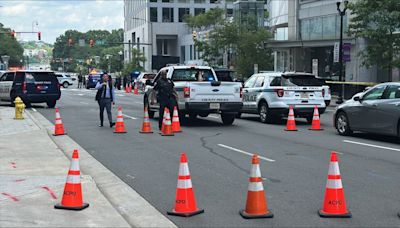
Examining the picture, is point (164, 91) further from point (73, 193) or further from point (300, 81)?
point (73, 193)

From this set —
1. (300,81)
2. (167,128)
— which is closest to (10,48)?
(300,81)

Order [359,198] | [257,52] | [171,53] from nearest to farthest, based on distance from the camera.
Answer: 1. [359,198]
2. [257,52]
3. [171,53]

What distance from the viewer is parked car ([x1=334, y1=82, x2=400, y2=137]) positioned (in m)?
13.8

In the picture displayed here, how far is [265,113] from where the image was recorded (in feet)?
64.8

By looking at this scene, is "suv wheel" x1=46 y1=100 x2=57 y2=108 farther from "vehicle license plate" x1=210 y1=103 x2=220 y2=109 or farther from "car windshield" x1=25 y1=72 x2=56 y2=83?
"vehicle license plate" x1=210 y1=103 x2=220 y2=109

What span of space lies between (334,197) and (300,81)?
13134mm

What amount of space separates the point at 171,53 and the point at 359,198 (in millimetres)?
101602

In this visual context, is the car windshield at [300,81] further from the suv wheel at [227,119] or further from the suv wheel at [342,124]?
the suv wheel at [342,124]

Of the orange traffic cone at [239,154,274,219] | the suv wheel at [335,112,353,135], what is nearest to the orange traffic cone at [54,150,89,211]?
the orange traffic cone at [239,154,274,219]

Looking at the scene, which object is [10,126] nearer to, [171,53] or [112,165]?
[112,165]

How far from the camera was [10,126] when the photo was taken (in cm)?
1802

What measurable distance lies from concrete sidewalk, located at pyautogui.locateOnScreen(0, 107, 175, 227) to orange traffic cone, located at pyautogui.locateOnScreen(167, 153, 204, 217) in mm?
260

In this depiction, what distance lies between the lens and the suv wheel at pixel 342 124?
51.2 feet

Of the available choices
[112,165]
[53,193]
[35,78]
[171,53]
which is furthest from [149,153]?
[171,53]
